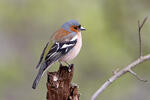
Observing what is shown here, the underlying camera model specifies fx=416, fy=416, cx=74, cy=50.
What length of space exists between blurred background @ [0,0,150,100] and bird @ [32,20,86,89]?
2.45 m

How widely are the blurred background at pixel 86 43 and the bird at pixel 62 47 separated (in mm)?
2452

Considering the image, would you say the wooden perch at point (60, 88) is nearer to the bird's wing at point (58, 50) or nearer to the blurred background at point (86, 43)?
the bird's wing at point (58, 50)

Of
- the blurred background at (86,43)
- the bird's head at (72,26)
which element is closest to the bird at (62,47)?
the bird's head at (72,26)

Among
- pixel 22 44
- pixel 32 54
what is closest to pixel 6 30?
pixel 22 44

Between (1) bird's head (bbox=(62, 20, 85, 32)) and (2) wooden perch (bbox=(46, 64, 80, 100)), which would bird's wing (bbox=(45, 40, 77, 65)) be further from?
(2) wooden perch (bbox=(46, 64, 80, 100))

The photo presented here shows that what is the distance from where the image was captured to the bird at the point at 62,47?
822 centimetres

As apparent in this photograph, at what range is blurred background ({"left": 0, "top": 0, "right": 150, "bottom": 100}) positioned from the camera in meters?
11.5

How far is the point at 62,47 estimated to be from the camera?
28.5 ft

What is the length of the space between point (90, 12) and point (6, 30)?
12.3 ft

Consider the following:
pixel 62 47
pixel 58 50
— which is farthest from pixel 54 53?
pixel 62 47

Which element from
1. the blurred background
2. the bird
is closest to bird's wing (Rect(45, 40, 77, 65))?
the bird

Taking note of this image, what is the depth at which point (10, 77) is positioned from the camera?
11656mm

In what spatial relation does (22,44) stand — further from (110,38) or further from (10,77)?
(110,38)

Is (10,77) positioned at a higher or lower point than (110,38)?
lower
